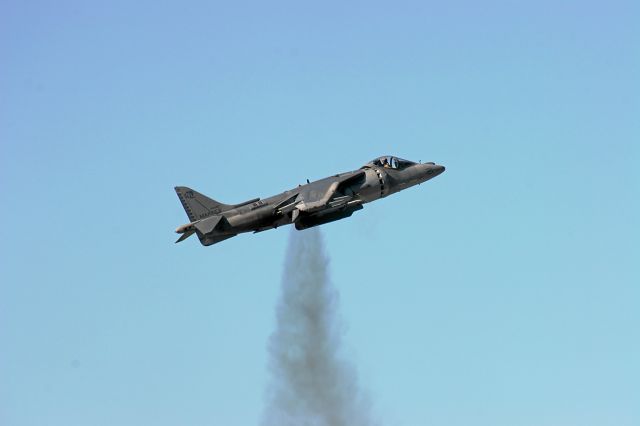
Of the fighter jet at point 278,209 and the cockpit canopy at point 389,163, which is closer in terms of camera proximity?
the fighter jet at point 278,209

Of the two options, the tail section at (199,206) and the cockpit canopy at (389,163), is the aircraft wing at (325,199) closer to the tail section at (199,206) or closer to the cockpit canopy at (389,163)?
the cockpit canopy at (389,163)

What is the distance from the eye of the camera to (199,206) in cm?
7469

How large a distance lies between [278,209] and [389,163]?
829cm

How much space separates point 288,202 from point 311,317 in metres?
9.59

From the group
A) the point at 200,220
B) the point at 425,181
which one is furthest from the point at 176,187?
the point at 425,181

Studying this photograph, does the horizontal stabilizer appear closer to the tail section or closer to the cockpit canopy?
the tail section

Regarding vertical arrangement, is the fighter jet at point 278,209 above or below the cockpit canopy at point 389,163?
below

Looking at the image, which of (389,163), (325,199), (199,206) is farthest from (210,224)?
(389,163)

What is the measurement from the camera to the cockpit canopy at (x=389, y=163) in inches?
3098

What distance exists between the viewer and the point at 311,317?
81.1 meters

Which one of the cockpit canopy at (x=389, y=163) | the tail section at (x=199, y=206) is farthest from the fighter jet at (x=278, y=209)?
the cockpit canopy at (x=389, y=163)

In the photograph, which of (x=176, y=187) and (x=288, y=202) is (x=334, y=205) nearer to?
(x=288, y=202)

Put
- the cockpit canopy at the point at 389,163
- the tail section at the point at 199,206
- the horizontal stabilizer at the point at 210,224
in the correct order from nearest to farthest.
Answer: the horizontal stabilizer at the point at 210,224 → the tail section at the point at 199,206 → the cockpit canopy at the point at 389,163

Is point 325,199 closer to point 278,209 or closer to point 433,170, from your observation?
point 278,209
